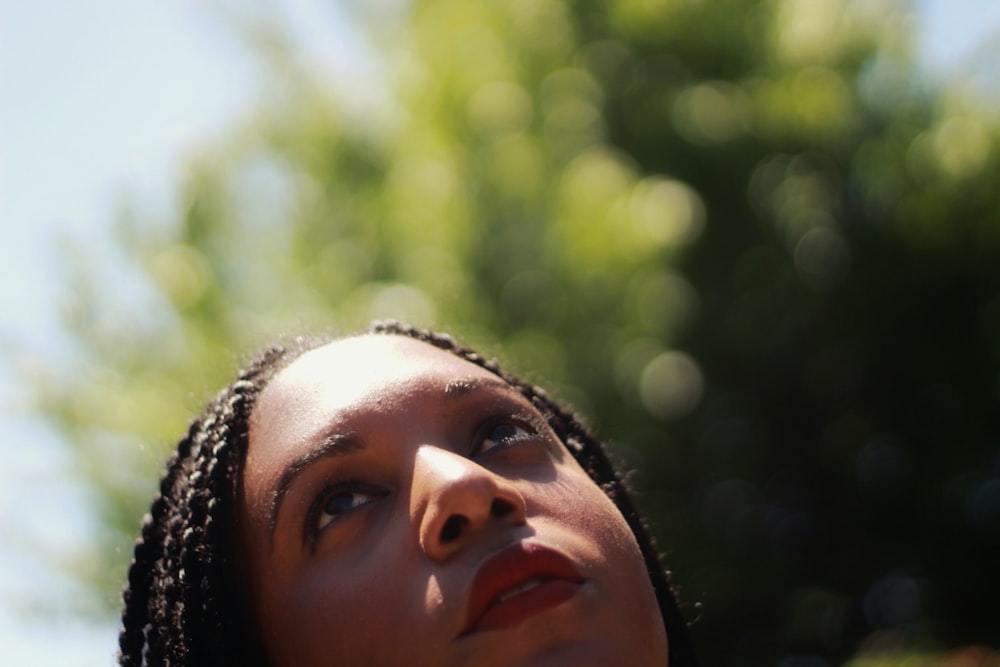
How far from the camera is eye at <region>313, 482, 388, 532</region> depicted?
70.5 inches

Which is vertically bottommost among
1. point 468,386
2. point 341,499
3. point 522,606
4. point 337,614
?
point 522,606

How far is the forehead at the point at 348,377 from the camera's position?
190cm

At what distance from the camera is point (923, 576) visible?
7.84m

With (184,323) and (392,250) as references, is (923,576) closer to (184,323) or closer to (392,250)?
(392,250)

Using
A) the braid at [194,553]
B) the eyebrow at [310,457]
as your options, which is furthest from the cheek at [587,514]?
the braid at [194,553]

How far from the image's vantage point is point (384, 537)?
1.71 m

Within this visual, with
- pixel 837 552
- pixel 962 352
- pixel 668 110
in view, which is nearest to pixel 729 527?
pixel 837 552

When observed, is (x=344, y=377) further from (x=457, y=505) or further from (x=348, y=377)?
(x=457, y=505)

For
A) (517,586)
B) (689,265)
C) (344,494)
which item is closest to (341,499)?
(344,494)

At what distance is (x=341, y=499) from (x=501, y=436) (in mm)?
303

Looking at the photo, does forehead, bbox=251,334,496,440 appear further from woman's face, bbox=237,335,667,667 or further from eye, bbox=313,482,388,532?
eye, bbox=313,482,388,532

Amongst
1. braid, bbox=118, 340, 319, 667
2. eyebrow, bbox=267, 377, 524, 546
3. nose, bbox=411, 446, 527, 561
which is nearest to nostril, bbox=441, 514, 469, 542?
nose, bbox=411, 446, 527, 561

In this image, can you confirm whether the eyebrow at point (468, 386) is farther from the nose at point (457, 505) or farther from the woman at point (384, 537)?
the nose at point (457, 505)

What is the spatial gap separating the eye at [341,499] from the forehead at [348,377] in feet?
0.45
